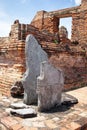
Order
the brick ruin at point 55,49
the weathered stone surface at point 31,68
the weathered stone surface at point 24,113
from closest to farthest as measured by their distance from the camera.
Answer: the weathered stone surface at point 24,113 → the weathered stone surface at point 31,68 → the brick ruin at point 55,49

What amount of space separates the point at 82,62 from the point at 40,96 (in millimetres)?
4555

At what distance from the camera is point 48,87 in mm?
3777

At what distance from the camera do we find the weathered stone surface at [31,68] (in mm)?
4121

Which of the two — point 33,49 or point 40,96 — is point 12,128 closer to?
point 40,96

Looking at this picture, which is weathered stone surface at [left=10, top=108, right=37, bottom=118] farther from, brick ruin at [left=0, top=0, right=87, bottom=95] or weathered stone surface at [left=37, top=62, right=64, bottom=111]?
brick ruin at [left=0, top=0, right=87, bottom=95]

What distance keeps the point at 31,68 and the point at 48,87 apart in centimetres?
69

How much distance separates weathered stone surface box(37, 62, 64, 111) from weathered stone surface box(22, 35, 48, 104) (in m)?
0.49

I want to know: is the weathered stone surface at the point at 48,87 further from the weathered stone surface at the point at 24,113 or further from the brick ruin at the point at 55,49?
the brick ruin at the point at 55,49

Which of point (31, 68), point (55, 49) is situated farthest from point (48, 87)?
point (55, 49)

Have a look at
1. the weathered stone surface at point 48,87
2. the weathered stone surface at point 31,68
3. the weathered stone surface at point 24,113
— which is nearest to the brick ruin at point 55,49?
the weathered stone surface at point 31,68

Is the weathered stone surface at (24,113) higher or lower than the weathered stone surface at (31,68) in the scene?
lower

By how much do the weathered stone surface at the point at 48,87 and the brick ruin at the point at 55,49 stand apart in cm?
155

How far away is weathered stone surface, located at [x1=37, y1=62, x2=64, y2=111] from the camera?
3.66 m

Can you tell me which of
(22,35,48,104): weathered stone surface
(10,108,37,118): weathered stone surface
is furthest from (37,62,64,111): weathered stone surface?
(22,35,48,104): weathered stone surface
